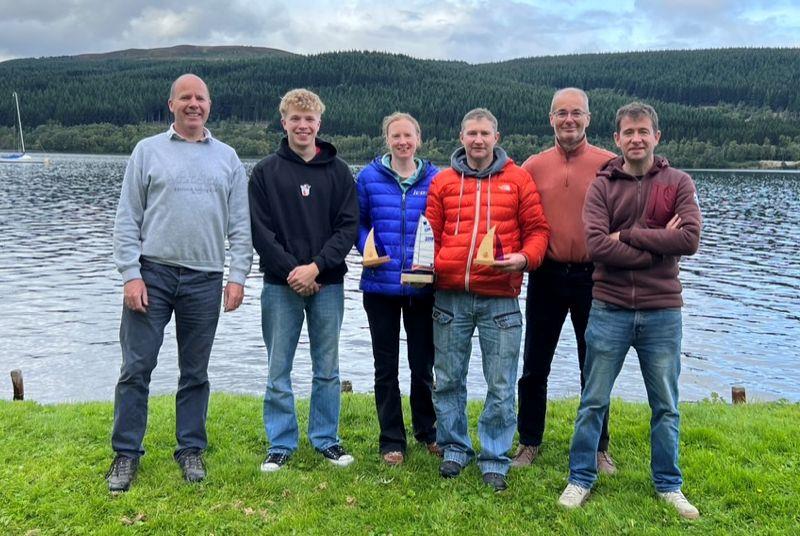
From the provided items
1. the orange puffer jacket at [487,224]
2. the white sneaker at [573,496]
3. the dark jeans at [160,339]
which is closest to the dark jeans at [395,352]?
the orange puffer jacket at [487,224]

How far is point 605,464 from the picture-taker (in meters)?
5.87

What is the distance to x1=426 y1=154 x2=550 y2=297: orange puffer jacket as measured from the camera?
541 cm

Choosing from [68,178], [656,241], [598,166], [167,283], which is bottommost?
[68,178]

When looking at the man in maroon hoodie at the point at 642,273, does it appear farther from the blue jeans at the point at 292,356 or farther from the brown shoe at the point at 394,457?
the blue jeans at the point at 292,356

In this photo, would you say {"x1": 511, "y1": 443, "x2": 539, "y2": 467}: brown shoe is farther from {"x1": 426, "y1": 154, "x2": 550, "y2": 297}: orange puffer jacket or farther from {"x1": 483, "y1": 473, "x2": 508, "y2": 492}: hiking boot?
{"x1": 426, "y1": 154, "x2": 550, "y2": 297}: orange puffer jacket

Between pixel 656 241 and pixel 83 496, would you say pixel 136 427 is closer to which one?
pixel 83 496

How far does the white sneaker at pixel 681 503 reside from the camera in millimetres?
4984

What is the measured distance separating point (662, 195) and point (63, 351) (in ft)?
51.6

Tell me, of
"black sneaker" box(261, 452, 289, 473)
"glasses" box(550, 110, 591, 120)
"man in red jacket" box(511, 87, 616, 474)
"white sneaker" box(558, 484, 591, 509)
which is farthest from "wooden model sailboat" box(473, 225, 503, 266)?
"black sneaker" box(261, 452, 289, 473)

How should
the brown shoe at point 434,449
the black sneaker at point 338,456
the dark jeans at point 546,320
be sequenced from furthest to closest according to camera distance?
the brown shoe at point 434,449 → the black sneaker at point 338,456 → the dark jeans at point 546,320

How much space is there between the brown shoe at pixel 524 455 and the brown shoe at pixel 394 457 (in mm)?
982

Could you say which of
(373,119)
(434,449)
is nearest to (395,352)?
(434,449)

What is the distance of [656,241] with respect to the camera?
188 inches

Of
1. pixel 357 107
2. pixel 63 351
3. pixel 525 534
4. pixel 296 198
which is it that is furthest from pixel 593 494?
pixel 357 107
